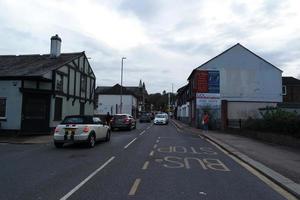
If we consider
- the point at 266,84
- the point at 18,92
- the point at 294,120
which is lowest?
the point at 294,120

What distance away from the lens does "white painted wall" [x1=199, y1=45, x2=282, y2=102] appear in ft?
143

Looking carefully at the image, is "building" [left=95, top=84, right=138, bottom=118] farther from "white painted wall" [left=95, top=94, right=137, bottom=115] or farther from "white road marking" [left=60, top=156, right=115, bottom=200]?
"white road marking" [left=60, top=156, right=115, bottom=200]

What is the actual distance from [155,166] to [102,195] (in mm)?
4475

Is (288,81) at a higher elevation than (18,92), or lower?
higher

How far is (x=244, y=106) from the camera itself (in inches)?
1513

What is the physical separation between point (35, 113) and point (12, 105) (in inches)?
62.5

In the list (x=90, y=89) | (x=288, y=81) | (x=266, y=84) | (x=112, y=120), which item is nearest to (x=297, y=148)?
(x=112, y=120)

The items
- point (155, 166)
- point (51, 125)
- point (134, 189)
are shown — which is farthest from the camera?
point (51, 125)

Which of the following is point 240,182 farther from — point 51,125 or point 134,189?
point 51,125

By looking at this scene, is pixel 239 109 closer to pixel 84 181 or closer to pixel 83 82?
pixel 83 82

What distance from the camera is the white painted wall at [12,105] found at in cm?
2456

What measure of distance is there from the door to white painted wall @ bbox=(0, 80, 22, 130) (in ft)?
1.02

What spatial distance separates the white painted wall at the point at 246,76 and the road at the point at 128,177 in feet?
95.8

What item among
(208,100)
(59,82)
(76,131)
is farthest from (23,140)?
(208,100)
